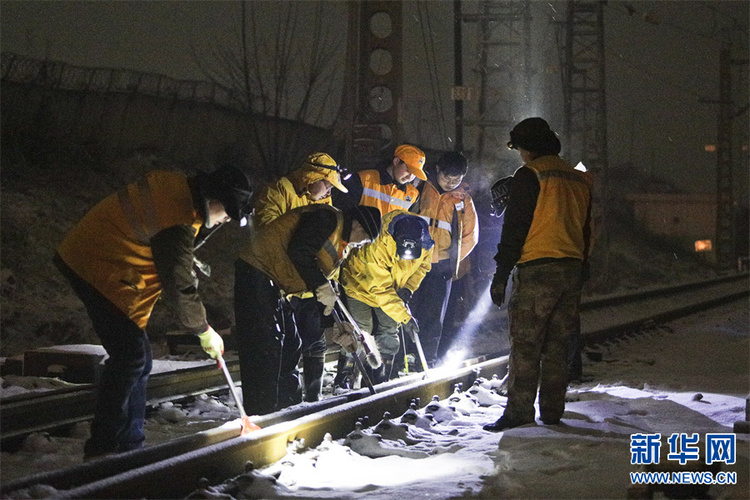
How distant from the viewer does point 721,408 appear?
568cm

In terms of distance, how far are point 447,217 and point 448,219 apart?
0.9 inches

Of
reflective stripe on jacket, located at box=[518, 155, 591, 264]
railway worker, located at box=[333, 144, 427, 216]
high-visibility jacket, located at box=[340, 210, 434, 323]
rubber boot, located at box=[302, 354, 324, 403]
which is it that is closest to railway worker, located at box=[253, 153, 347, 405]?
rubber boot, located at box=[302, 354, 324, 403]

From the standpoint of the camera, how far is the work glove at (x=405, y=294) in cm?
709

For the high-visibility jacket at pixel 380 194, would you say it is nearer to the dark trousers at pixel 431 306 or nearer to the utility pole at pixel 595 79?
the dark trousers at pixel 431 306

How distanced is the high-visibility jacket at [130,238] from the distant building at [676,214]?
55.8 metres

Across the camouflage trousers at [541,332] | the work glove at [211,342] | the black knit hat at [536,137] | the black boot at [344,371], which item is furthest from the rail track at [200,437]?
the black knit hat at [536,137]

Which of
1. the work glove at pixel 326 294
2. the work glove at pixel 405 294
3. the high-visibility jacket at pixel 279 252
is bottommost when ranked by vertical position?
the work glove at pixel 405 294

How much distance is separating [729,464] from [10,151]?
1921cm

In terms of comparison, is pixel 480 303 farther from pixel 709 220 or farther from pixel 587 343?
pixel 709 220

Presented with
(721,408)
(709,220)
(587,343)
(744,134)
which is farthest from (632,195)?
(721,408)

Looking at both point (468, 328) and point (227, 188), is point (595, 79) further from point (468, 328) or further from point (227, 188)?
point (227, 188)

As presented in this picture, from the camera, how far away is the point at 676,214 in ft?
187

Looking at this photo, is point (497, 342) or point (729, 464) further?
point (497, 342)

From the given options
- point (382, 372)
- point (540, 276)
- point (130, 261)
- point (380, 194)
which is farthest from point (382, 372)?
point (130, 261)
